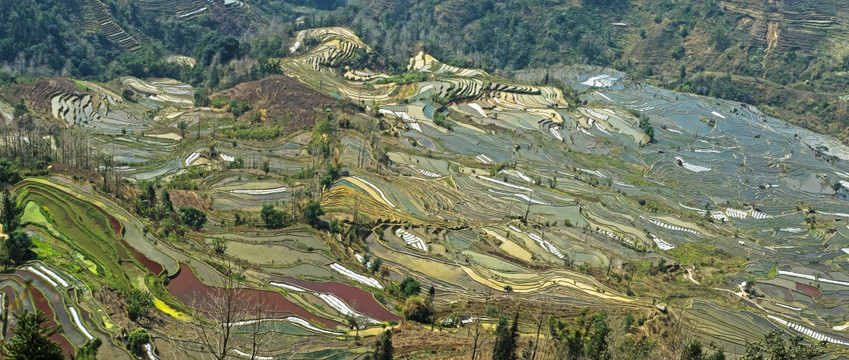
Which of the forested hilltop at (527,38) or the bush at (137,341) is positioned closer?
the bush at (137,341)

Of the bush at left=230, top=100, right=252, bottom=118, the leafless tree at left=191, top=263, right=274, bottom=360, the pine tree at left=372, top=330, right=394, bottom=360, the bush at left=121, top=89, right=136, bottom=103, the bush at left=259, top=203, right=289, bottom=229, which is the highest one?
the pine tree at left=372, top=330, right=394, bottom=360

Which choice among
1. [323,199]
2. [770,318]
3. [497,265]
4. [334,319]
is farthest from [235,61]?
[770,318]

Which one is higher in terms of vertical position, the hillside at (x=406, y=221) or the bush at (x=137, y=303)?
the bush at (x=137, y=303)

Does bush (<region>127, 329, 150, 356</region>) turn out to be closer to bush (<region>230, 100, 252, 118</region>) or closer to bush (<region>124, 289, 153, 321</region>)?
bush (<region>124, 289, 153, 321</region>)

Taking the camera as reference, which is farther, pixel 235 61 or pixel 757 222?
pixel 235 61

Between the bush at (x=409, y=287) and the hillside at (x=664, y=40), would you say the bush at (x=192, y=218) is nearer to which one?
the bush at (x=409, y=287)

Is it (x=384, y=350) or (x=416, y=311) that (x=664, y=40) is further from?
(x=384, y=350)

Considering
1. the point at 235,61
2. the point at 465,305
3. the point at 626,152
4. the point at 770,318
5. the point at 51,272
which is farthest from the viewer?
the point at 235,61

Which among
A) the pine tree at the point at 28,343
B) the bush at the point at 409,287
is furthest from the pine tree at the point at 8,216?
the pine tree at the point at 28,343

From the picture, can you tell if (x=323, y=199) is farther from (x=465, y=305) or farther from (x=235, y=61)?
(x=235, y=61)

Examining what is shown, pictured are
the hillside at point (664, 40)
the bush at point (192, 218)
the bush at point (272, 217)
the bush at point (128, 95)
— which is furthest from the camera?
the hillside at point (664, 40)

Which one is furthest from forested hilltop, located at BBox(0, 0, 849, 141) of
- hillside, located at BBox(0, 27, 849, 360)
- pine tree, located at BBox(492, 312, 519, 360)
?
pine tree, located at BBox(492, 312, 519, 360)
